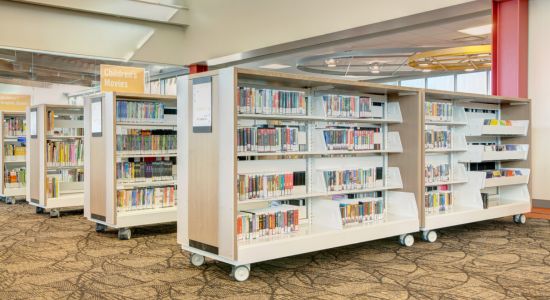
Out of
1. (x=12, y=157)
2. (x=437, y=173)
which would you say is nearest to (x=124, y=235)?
(x=437, y=173)

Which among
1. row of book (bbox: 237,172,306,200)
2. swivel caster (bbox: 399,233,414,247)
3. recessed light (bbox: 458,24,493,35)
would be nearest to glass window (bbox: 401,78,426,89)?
recessed light (bbox: 458,24,493,35)

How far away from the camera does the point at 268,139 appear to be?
4316 millimetres

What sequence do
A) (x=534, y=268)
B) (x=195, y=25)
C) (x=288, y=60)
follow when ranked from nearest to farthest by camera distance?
(x=534, y=268) → (x=195, y=25) → (x=288, y=60)

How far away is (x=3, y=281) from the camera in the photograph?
3.93m

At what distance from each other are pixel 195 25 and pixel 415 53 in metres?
5.41

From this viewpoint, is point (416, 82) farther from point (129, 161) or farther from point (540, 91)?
point (129, 161)

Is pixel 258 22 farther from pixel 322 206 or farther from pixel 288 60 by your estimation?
pixel 322 206

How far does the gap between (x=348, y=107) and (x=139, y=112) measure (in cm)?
262

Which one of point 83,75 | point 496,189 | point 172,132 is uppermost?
point 83,75

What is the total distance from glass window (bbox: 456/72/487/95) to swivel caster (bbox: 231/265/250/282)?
42.6 ft

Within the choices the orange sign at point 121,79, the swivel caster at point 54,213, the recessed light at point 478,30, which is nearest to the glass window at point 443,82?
the recessed light at point 478,30

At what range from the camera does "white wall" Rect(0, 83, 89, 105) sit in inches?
547

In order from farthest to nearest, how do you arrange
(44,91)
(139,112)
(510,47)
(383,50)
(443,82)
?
(443,82)
(44,91)
(383,50)
(510,47)
(139,112)

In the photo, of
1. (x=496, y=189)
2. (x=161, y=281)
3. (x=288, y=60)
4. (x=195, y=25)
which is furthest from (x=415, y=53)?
(x=161, y=281)
